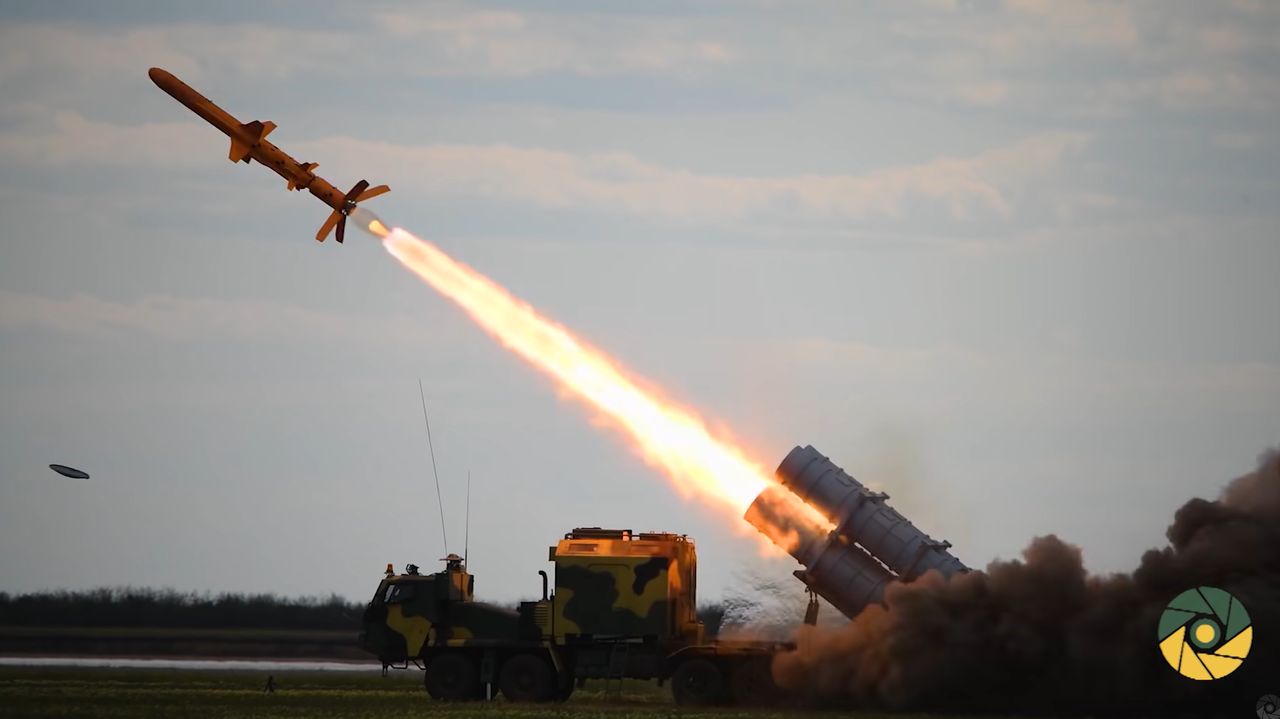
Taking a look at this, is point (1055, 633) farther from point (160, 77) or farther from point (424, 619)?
point (160, 77)

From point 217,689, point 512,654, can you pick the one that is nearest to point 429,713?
point 512,654

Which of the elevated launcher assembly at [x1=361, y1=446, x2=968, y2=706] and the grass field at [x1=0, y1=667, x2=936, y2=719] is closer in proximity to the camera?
the grass field at [x1=0, y1=667, x2=936, y2=719]

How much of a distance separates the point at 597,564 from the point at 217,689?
30.7 feet

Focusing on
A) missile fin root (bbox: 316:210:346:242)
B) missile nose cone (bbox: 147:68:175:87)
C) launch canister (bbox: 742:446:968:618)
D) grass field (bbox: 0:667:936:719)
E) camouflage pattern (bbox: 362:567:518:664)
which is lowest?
grass field (bbox: 0:667:936:719)

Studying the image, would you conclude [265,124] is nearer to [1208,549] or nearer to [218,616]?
[1208,549]

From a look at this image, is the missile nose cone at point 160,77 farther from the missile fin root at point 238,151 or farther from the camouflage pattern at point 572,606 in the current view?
the camouflage pattern at point 572,606

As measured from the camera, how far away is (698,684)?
3947cm

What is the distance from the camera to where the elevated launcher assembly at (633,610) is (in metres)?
39.6

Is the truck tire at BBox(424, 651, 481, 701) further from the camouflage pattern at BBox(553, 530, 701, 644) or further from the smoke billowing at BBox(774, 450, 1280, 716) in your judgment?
the smoke billowing at BBox(774, 450, 1280, 716)

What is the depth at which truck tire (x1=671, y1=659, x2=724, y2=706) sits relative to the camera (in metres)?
39.4

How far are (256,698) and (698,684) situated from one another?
917 centimetres

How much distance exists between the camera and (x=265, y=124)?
45312 mm

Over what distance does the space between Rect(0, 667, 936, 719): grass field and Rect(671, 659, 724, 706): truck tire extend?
1.25 ft

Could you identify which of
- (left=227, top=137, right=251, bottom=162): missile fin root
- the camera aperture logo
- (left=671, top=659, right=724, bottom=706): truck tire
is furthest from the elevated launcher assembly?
(left=227, top=137, right=251, bottom=162): missile fin root
